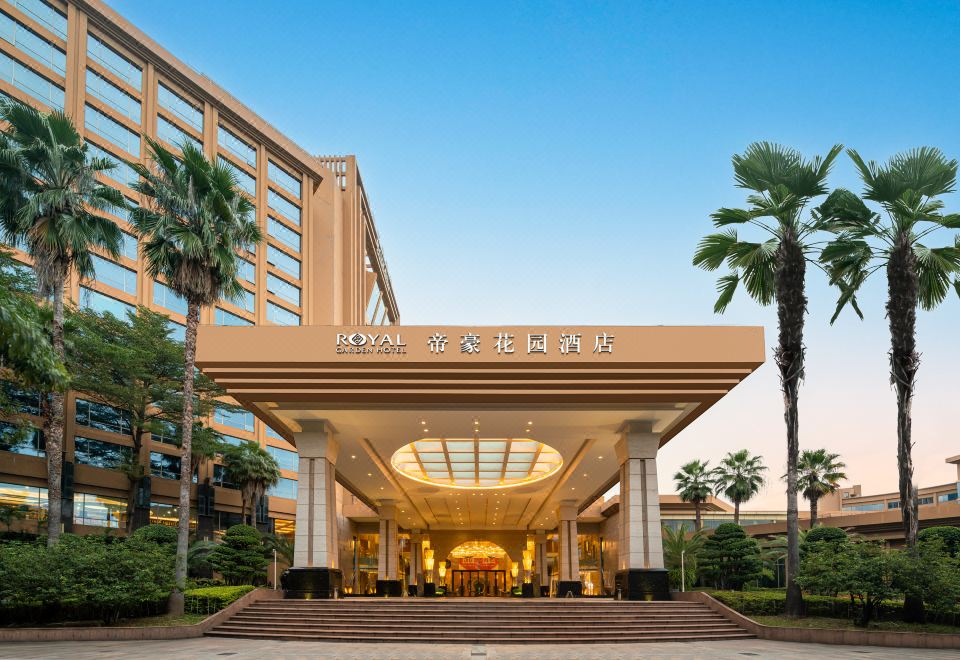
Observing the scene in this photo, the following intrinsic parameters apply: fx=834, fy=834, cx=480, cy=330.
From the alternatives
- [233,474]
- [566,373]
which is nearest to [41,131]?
[566,373]

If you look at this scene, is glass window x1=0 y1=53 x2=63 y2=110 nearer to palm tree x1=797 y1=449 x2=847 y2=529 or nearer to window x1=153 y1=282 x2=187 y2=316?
window x1=153 y1=282 x2=187 y2=316

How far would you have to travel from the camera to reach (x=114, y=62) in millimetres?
45094

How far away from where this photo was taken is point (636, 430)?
25.8m

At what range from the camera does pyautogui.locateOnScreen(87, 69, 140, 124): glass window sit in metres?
43.2

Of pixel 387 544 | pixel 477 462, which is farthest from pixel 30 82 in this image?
pixel 387 544

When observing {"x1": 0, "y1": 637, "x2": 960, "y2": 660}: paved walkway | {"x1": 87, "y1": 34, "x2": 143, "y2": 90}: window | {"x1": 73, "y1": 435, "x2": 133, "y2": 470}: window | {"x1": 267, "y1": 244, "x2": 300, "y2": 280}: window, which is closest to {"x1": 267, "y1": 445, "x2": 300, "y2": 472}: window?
{"x1": 267, "y1": 244, "x2": 300, "y2": 280}: window

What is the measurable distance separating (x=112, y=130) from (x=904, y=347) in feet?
130

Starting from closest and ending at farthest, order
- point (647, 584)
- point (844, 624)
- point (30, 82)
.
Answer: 1. point (844, 624)
2. point (647, 584)
3. point (30, 82)

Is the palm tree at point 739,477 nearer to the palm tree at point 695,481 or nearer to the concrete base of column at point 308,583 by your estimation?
the palm tree at point 695,481

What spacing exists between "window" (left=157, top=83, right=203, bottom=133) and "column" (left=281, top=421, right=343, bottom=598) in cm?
3107

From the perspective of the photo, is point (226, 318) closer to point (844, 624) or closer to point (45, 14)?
Answer: point (45, 14)

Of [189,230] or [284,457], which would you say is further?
[284,457]

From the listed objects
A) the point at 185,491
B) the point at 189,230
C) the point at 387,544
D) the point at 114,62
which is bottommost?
the point at 387,544

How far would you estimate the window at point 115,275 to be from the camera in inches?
1650
